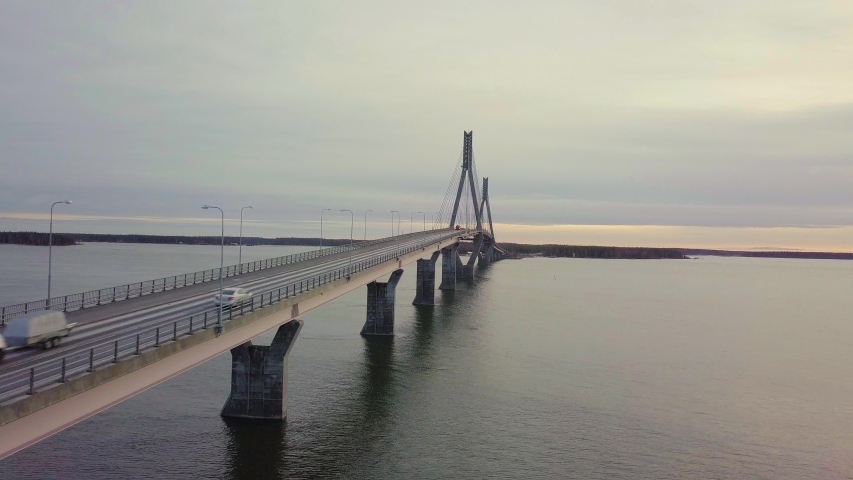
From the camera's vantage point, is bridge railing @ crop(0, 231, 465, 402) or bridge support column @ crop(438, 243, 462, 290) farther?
bridge support column @ crop(438, 243, 462, 290)

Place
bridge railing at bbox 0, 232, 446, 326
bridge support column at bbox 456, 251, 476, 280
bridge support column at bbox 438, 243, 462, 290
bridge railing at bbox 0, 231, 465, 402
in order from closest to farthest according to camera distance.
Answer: bridge railing at bbox 0, 231, 465, 402, bridge railing at bbox 0, 232, 446, 326, bridge support column at bbox 438, 243, 462, 290, bridge support column at bbox 456, 251, 476, 280

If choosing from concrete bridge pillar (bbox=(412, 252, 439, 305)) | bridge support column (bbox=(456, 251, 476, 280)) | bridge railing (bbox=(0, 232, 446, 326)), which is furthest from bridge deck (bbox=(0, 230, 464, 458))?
bridge support column (bbox=(456, 251, 476, 280))

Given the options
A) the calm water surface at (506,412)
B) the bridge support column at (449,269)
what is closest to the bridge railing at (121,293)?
the calm water surface at (506,412)

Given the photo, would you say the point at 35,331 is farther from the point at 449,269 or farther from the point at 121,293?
the point at 449,269

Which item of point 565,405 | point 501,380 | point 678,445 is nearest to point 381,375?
point 501,380

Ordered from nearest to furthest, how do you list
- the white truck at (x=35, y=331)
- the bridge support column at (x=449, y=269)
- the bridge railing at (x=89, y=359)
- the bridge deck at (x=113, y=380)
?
the bridge deck at (x=113, y=380) < the bridge railing at (x=89, y=359) < the white truck at (x=35, y=331) < the bridge support column at (x=449, y=269)

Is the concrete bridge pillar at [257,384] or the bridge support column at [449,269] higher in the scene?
the bridge support column at [449,269]

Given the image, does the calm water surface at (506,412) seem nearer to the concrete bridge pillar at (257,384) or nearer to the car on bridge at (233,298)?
the concrete bridge pillar at (257,384)

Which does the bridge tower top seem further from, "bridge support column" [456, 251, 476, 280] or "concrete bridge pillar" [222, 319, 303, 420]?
"concrete bridge pillar" [222, 319, 303, 420]
